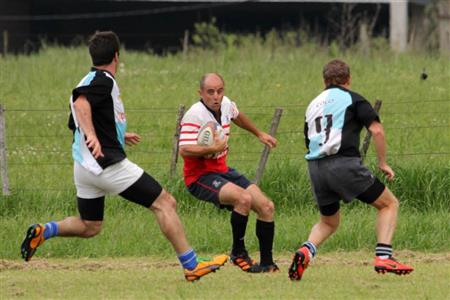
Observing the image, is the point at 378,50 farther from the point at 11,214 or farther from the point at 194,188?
the point at 194,188

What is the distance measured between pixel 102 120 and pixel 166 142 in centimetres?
909

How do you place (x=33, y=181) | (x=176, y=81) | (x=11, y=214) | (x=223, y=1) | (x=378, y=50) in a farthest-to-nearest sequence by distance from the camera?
(x=223, y=1), (x=378, y=50), (x=176, y=81), (x=33, y=181), (x=11, y=214)

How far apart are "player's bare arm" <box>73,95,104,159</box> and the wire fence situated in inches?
233

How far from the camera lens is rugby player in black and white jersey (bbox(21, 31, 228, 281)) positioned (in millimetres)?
9695

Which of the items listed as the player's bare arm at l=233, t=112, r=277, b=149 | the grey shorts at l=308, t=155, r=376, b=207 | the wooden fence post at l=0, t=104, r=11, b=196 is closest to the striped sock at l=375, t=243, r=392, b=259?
the grey shorts at l=308, t=155, r=376, b=207

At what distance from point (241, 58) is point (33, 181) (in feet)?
31.5

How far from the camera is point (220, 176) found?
1085cm

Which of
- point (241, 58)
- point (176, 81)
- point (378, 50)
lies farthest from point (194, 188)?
point (378, 50)

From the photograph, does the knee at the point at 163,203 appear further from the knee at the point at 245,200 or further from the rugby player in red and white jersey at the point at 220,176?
the knee at the point at 245,200

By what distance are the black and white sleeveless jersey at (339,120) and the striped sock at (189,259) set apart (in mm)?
1332

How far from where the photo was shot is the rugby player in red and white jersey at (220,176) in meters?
10.6

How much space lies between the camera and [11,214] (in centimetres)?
1509

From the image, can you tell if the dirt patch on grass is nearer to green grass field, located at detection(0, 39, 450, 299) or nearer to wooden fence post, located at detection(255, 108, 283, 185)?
green grass field, located at detection(0, 39, 450, 299)

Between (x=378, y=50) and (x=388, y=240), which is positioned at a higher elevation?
(x=388, y=240)
